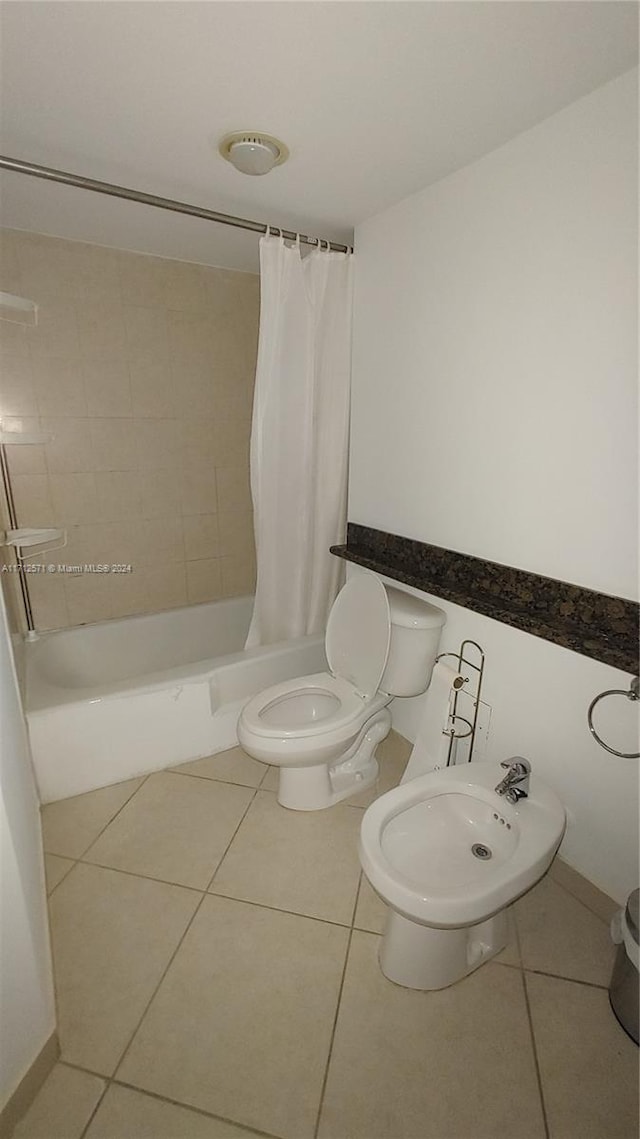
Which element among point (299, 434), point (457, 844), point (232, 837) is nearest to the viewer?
point (457, 844)

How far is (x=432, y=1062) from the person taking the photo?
1.10 meters

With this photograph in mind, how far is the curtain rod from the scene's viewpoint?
1.37 m

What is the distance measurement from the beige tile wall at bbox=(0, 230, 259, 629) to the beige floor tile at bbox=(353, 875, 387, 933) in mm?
1833

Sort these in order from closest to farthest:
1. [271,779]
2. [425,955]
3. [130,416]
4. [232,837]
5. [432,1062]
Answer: [432,1062] < [425,955] < [232,837] < [271,779] < [130,416]

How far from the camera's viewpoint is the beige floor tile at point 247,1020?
104 cm

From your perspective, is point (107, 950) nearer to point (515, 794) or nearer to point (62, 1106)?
point (62, 1106)

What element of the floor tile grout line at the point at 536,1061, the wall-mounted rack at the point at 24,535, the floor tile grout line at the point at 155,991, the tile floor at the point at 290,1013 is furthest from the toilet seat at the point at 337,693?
the wall-mounted rack at the point at 24,535

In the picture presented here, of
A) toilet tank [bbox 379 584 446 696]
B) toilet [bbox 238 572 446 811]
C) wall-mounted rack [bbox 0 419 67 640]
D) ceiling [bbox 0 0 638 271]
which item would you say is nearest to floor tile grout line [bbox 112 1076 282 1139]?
toilet [bbox 238 572 446 811]

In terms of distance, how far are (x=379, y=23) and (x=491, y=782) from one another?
181 cm

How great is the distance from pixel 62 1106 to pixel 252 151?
7.77 ft

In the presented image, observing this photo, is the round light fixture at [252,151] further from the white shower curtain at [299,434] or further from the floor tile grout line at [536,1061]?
the floor tile grout line at [536,1061]

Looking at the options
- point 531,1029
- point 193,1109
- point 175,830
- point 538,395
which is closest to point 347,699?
point 175,830

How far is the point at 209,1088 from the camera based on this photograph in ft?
3.43

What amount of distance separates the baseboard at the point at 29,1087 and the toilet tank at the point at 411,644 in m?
1.28
